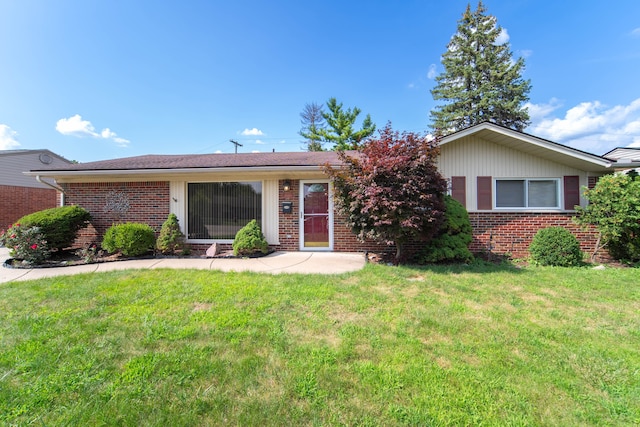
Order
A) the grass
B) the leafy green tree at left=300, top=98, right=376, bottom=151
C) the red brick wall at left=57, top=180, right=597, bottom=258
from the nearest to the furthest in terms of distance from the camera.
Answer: the grass < the red brick wall at left=57, top=180, right=597, bottom=258 < the leafy green tree at left=300, top=98, right=376, bottom=151

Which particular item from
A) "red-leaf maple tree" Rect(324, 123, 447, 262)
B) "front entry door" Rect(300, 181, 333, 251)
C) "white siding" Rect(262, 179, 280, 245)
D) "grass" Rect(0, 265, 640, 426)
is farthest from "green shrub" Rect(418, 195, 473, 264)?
"white siding" Rect(262, 179, 280, 245)

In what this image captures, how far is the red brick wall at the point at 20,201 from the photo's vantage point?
45.6 ft

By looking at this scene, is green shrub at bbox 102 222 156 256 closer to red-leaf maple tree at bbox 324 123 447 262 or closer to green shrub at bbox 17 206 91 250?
green shrub at bbox 17 206 91 250

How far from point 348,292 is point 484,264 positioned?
394cm

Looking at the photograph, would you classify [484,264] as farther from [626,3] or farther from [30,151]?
[30,151]

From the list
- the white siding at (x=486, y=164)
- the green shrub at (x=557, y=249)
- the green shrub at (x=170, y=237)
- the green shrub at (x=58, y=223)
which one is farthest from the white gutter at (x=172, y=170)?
the green shrub at (x=557, y=249)

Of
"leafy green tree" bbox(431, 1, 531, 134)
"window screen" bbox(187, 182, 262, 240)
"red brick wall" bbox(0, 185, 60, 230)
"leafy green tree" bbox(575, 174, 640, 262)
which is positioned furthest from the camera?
"leafy green tree" bbox(431, 1, 531, 134)

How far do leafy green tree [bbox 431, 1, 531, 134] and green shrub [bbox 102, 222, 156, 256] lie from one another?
78.7 feet

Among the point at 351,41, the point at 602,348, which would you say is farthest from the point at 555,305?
the point at 351,41

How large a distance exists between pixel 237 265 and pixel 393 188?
154 inches

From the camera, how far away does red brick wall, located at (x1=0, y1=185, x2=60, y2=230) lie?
13891mm

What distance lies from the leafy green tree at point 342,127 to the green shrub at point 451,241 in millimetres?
18610

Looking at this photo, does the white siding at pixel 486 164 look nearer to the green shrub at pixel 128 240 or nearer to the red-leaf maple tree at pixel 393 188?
the red-leaf maple tree at pixel 393 188

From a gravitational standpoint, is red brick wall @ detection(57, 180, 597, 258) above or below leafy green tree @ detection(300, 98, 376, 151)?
below
